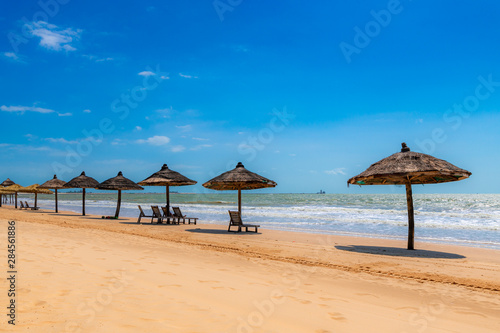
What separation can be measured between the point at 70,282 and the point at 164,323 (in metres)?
1.88

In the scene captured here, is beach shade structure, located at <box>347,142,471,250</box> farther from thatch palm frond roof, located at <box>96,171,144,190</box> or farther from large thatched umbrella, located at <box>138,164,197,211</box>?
thatch palm frond roof, located at <box>96,171,144,190</box>

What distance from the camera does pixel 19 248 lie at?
253 inches

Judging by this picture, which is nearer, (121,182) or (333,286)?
(333,286)

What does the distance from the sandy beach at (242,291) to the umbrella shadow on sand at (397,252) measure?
0.35 metres

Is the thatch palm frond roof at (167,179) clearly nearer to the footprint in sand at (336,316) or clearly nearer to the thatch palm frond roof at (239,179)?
the thatch palm frond roof at (239,179)

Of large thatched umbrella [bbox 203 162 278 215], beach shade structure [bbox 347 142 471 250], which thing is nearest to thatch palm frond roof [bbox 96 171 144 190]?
large thatched umbrella [bbox 203 162 278 215]

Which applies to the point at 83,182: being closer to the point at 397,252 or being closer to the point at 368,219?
the point at 368,219

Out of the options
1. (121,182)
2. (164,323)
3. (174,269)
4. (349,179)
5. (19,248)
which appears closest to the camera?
(164,323)

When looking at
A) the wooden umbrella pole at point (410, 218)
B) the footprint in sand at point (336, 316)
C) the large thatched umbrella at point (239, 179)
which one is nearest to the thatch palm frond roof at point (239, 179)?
the large thatched umbrella at point (239, 179)

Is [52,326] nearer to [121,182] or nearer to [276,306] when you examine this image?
[276,306]

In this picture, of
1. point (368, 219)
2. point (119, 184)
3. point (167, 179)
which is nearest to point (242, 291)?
point (167, 179)

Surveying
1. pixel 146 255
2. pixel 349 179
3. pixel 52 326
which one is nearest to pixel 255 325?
pixel 52 326

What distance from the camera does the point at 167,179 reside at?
51.3 ft

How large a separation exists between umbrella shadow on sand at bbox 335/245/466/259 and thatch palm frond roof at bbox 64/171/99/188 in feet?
53.1
